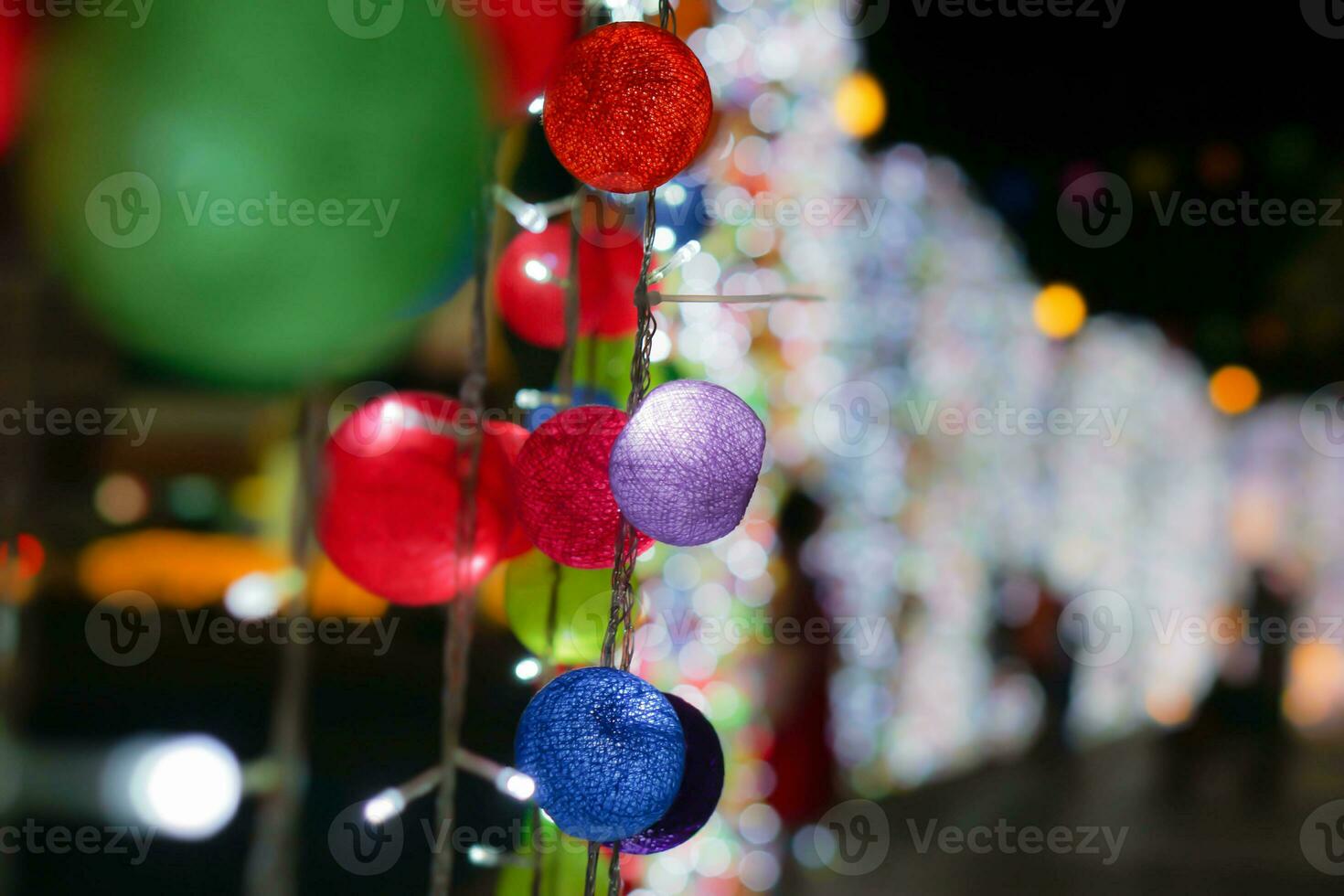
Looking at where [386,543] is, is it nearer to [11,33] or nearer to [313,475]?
[313,475]

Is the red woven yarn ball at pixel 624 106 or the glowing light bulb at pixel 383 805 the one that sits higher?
the red woven yarn ball at pixel 624 106

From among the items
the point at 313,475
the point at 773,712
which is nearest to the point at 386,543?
the point at 313,475

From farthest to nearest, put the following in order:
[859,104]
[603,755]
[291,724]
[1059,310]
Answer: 1. [1059,310]
2. [859,104]
3. [291,724]
4. [603,755]

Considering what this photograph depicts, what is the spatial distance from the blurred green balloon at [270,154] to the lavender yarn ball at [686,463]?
14.8 inches

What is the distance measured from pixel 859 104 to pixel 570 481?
2109 millimetres

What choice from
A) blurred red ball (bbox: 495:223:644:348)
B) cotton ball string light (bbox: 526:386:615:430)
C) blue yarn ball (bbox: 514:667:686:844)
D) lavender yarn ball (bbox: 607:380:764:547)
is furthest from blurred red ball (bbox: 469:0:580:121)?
blue yarn ball (bbox: 514:667:686:844)

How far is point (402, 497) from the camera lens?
30.0 inches

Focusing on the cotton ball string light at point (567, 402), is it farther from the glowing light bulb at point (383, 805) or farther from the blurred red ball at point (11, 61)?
the blurred red ball at point (11, 61)

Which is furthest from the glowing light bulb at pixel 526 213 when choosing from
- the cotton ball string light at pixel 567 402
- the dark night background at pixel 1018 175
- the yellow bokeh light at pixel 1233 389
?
the yellow bokeh light at pixel 1233 389

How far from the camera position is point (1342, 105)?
4.16 metres

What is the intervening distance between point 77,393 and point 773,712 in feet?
5.60

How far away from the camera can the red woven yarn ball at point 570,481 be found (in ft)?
2.33

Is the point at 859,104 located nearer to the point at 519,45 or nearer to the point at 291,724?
Answer: the point at 519,45

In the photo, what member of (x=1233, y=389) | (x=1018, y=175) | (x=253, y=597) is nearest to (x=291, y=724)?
(x=253, y=597)
